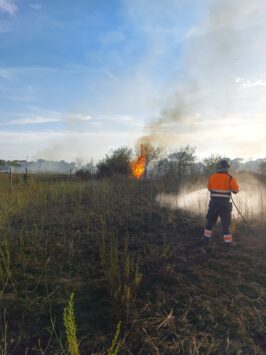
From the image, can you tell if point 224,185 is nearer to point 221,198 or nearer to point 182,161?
point 221,198

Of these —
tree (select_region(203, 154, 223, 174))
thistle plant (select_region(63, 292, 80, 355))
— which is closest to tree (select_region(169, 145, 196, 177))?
tree (select_region(203, 154, 223, 174))

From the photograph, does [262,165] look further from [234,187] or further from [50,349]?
[50,349]

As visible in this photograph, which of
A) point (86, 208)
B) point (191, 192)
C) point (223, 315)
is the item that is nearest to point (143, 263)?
point (223, 315)

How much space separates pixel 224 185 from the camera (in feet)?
19.7

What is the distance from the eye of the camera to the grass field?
2.73m

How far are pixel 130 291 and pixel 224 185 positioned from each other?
11.5 feet

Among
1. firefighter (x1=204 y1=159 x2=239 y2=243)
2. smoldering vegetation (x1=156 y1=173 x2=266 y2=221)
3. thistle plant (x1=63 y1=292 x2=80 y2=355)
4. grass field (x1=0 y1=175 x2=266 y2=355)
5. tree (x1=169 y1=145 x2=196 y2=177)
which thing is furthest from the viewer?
tree (x1=169 y1=145 x2=196 y2=177)

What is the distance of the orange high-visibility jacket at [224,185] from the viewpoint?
19.5 ft

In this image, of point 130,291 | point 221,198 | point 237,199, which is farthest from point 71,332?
point 237,199

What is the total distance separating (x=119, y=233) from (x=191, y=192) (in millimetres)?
6193

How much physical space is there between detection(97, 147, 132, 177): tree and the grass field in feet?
38.6

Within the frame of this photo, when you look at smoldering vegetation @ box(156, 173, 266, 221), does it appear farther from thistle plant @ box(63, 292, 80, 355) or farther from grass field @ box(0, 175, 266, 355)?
thistle plant @ box(63, 292, 80, 355)

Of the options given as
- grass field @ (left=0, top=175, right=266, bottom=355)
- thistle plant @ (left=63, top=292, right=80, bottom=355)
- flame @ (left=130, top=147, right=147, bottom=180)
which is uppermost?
flame @ (left=130, top=147, right=147, bottom=180)

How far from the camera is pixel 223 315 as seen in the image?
319 cm
